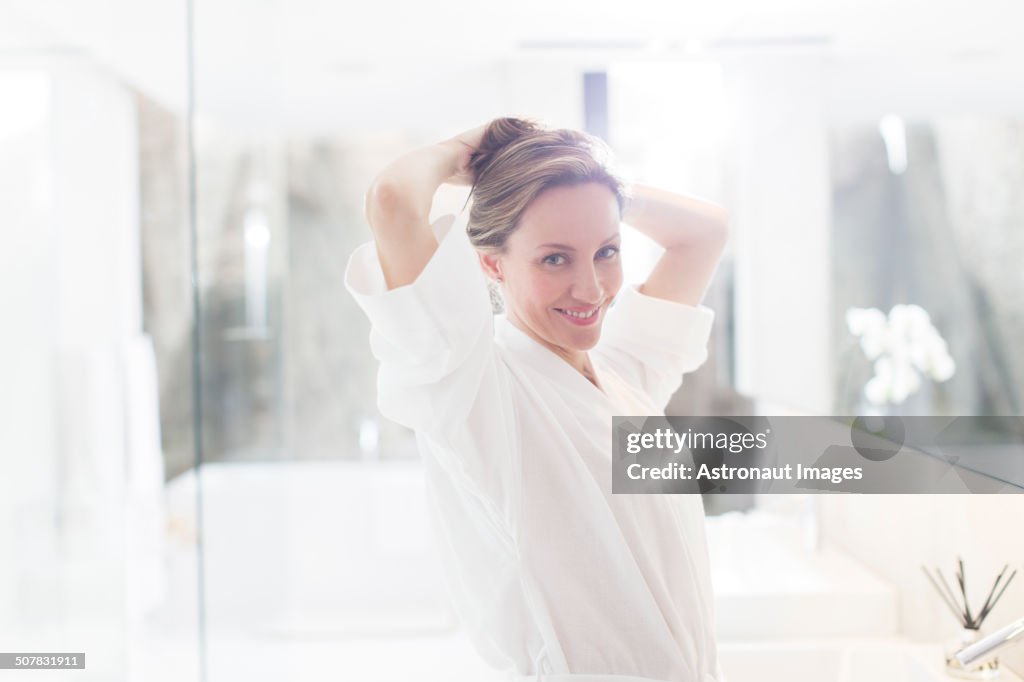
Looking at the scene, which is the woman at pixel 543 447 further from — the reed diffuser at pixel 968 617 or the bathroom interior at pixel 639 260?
the reed diffuser at pixel 968 617

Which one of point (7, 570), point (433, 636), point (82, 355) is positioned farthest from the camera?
point (433, 636)

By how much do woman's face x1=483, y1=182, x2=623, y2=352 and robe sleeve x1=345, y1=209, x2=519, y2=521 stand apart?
73 mm

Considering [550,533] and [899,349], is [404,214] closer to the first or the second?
[550,533]

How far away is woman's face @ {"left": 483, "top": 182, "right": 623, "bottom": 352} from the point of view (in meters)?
0.86

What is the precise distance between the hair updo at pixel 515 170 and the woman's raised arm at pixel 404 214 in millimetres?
67

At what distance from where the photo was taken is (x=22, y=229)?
1.32 m

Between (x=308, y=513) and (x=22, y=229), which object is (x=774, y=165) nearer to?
(x=22, y=229)

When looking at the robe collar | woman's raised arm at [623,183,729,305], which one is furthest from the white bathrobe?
woman's raised arm at [623,183,729,305]

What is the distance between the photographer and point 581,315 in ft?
2.93

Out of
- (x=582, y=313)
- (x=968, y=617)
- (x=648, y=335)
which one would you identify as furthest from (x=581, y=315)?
(x=968, y=617)

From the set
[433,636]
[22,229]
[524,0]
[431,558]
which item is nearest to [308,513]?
[431,558]

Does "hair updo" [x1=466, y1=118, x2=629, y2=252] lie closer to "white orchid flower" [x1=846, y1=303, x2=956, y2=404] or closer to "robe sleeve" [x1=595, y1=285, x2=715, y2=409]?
"robe sleeve" [x1=595, y1=285, x2=715, y2=409]

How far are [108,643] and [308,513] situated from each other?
4.78ft

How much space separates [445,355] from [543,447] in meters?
0.17
